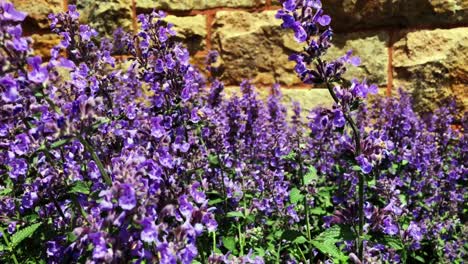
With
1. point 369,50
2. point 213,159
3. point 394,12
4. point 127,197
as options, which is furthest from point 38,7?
point 127,197

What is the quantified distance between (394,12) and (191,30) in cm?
244

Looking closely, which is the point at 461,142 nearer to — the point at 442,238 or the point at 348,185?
the point at 442,238

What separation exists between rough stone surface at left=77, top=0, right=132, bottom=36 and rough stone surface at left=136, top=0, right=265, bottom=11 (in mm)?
192

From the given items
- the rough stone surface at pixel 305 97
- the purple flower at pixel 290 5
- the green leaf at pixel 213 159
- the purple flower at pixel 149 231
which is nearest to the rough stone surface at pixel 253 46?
the rough stone surface at pixel 305 97

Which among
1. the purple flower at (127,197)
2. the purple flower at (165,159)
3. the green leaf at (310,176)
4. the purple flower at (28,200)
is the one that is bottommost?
the green leaf at (310,176)

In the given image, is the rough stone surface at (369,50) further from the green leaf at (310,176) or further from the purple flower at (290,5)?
the purple flower at (290,5)

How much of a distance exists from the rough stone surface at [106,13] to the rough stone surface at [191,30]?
51 centimetres

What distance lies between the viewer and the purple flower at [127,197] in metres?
1.79

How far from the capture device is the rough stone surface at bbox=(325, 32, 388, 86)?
641cm

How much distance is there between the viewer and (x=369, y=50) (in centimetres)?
643

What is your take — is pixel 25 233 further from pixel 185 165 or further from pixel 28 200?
pixel 185 165

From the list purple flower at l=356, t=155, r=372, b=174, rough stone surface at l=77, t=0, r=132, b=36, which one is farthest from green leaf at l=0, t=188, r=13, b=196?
rough stone surface at l=77, t=0, r=132, b=36

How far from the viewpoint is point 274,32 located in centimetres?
663

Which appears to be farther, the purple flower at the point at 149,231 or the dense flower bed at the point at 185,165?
the dense flower bed at the point at 185,165
